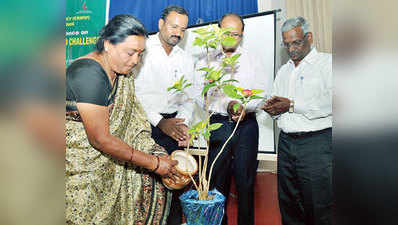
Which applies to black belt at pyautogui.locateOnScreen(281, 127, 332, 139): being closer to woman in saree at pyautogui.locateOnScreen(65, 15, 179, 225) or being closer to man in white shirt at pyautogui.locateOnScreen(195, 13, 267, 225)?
man in white shirt at pyautogui.locateOnScreen(195, 13, 267, 225)

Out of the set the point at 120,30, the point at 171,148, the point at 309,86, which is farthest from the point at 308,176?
the point at 120,30

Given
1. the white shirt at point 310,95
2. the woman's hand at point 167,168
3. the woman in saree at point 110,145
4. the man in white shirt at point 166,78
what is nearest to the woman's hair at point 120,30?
the woman in saree at point 110,145

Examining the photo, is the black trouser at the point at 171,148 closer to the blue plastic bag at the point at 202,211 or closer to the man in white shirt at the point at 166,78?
the man in white shirt at the point at 166,78

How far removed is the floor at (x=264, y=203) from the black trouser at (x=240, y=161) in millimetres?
439

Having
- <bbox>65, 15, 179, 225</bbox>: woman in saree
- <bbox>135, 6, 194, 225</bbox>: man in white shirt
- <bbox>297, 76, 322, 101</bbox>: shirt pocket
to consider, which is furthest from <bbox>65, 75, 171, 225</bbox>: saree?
<bbox>297, 76, 322, 101</bbox>: shirt pocket

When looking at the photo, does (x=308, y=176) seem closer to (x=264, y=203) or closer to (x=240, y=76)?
(x=240, y=76)

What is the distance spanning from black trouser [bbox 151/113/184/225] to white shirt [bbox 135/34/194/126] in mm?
82

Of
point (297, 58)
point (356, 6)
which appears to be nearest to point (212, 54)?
point (297, 58)

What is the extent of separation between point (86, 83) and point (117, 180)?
0.55m

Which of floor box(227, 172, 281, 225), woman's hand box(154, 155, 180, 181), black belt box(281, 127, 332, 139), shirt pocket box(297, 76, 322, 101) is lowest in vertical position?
floor box(227, 172, 281, 225)

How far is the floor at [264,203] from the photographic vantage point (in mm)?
2631

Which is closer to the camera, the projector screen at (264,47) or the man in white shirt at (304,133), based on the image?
the man in white shirt at (304,133)

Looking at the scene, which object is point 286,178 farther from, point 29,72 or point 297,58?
point 29,72

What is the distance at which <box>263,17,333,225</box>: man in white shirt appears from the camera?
6.57 feet
